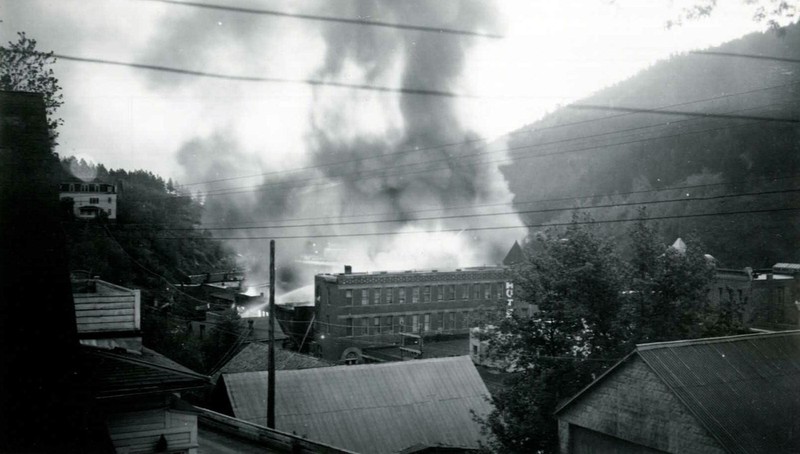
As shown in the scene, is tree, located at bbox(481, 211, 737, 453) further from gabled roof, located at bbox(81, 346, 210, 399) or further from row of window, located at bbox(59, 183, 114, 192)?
row of window, located at bbox(59, 183, 114, 192)

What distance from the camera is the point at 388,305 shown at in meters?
49.8

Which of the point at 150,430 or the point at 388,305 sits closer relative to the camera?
the point at 150,430

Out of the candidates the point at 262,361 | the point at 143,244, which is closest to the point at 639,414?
the point at 262,361

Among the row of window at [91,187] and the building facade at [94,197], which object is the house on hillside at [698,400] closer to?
the building facade at [94,197]

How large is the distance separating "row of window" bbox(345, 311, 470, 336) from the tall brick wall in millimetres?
30463

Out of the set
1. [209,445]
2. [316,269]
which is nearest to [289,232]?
[316,269]

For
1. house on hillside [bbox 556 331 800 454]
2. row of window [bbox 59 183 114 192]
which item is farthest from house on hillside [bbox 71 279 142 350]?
row of window [bbox 59 183 114 192]

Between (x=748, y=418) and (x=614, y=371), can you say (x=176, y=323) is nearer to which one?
(x=614, y=371)

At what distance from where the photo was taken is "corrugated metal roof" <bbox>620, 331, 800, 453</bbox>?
12.7 m

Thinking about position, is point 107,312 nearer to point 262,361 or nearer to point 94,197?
point 262,361

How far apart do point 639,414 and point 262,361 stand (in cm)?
2229

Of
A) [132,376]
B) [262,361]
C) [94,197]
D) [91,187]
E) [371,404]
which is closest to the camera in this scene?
[132,376]

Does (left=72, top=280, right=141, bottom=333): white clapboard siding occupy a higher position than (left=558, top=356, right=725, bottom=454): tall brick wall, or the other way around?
(left=72, top=280, right=141, bottom=333): white clapboard siding

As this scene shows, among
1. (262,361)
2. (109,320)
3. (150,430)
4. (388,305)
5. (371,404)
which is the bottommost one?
(371,404)
